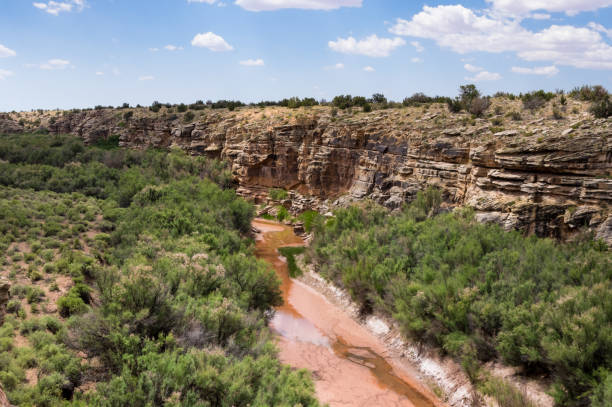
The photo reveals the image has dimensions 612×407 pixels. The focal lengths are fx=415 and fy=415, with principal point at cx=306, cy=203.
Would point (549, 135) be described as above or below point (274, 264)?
above

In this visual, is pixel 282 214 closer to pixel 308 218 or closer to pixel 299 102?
pixel 308 218

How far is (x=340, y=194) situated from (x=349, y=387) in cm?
2884

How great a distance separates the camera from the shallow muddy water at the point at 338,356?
1744 cm

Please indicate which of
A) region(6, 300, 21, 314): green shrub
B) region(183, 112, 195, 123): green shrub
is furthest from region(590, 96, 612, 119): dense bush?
region(183, 112, 195, 123): green shrub

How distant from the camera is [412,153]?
36.2 meters

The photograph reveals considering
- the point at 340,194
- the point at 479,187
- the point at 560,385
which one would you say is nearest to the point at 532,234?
the point at 479,187

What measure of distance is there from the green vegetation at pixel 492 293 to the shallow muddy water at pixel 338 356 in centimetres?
189

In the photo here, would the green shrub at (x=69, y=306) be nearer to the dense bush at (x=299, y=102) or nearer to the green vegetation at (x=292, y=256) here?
the green vegetation at (x=292, y=256)

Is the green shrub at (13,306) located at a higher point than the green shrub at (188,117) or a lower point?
lower

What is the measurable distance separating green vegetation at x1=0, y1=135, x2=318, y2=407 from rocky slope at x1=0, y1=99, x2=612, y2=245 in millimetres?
16353

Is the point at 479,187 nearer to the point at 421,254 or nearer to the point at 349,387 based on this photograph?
the point at 421,254

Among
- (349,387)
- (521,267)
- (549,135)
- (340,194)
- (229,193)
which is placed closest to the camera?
(349,387)

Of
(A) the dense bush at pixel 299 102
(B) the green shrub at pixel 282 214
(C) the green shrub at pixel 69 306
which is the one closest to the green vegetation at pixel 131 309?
(C) the green shrub at pixel 69 306

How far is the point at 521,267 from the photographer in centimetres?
1919
